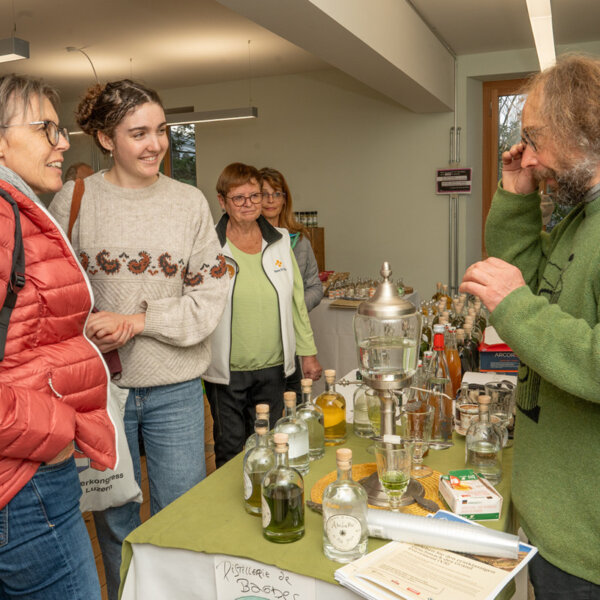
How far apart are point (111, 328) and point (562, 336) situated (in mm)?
1164

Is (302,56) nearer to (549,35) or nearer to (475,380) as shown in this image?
(549,35)

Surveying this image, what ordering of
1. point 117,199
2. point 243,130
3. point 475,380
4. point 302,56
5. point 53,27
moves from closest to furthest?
point 117,199, point 475,380, point 53,27, point 302,56, point 243,130

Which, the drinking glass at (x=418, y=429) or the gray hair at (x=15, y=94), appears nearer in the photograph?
the gray hair at (x=15, y=94)

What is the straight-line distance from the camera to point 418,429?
1.67 meters

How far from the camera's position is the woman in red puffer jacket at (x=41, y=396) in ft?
3.83

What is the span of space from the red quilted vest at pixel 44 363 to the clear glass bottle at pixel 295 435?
0.43 meters

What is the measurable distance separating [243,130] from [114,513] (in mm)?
6199

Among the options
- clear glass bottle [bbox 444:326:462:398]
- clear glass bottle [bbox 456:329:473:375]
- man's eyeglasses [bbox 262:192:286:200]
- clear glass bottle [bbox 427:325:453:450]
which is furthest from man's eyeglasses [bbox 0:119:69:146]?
man's eyeglasses [bbox 262:192:286:200]

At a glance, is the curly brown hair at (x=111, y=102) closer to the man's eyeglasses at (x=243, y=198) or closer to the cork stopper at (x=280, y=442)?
the man's eyeglasses at (x=243, y=198)

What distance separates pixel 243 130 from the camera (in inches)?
294

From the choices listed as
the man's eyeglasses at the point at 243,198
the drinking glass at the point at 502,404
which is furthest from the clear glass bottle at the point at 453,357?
the man's eyeglasses at the point at 243,198

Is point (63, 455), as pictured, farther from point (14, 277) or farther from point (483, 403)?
point (483, 403)

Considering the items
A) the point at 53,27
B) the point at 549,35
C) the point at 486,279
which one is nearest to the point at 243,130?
the point at 53,27

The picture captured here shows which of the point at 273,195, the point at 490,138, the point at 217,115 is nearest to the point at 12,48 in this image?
the point at 273,195
